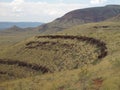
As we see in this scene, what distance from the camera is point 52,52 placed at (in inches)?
2275

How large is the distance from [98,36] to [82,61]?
11.0 m

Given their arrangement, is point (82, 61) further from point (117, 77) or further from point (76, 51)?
point (117, 77)

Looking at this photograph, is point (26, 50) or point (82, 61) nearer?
point (82, 61)

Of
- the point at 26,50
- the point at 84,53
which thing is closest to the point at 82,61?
the point at 84,53

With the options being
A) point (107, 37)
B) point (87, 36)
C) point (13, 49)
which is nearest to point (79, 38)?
point (87, 36)

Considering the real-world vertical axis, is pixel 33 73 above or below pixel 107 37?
below

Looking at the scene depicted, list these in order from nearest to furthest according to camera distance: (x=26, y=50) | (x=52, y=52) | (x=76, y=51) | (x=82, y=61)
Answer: (x=82, y=61) < (x=76, y=51) < (x=52, y=52) < (x=26, y=50)

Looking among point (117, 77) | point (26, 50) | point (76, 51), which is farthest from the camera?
point (26, 50)

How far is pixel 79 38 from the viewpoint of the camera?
60.0m

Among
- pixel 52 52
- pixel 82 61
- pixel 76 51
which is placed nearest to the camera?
pixel 82 61

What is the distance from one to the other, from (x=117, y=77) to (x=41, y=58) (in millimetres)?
33851

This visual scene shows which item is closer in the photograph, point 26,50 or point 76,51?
point 76,51

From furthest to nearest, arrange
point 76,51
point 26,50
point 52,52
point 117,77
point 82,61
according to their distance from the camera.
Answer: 1. point 26,50
2. point 52,52
3. point 76,51
4. point 82,61
5. point 117,77

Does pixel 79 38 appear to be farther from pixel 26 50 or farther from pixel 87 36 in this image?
pixel 26 50
